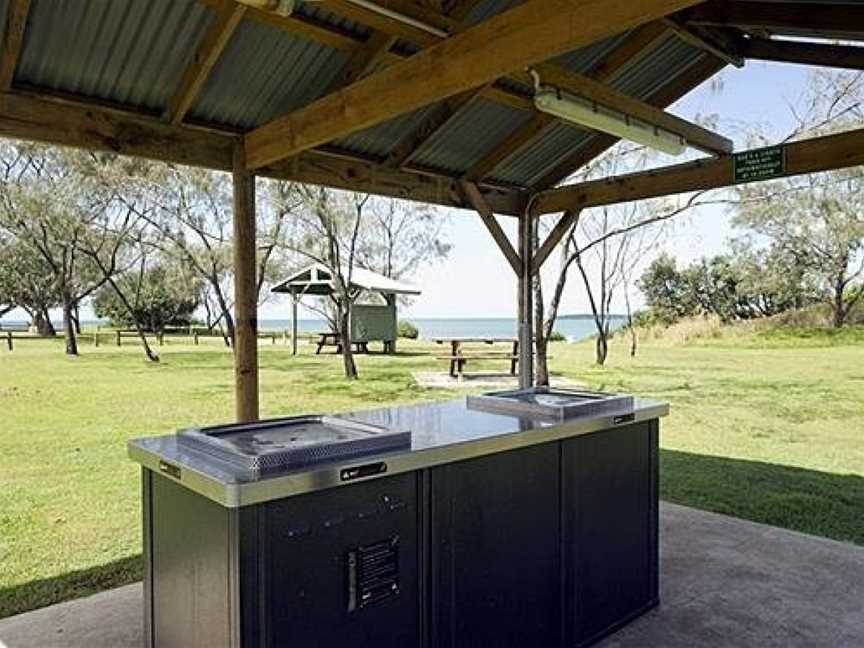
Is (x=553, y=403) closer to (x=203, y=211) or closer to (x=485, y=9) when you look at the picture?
(x=485, y=9)

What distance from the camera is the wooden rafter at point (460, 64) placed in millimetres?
1990

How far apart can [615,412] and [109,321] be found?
86.3 feet

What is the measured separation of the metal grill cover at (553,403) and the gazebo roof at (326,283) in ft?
→ 36.3

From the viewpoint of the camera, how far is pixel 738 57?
448 centimetres

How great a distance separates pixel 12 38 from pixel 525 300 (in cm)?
396

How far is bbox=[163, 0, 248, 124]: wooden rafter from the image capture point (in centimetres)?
283

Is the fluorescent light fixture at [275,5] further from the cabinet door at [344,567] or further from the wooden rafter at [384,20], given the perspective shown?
the cabinet door at [344,567]

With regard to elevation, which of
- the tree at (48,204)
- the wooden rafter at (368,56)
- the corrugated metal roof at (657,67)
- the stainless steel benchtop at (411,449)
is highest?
the tree at (48,204)

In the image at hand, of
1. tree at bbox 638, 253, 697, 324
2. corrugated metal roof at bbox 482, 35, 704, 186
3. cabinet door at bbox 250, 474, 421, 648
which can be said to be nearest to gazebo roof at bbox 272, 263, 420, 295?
tree at bbox 638, 253, 697, 324

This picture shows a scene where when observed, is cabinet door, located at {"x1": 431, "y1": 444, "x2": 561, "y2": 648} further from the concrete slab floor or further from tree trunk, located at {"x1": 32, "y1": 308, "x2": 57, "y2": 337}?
tree trunk, located at {"x1": 32, "y1": 308, "x2": 57, "y2": 337}

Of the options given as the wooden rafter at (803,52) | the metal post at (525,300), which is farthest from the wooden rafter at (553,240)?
the wooden rafter at (803,52)

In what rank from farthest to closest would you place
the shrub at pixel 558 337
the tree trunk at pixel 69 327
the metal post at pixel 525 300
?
the shrub at pixel 558 337 → the tree trunk at pixel 69 327 → the metal post at pixel 525 300

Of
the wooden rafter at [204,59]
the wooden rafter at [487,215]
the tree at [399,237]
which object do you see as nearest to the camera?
the wooden rafter at [204,59]

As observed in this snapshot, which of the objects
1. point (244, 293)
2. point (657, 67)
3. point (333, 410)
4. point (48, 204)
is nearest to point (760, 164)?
point (657, 67)
